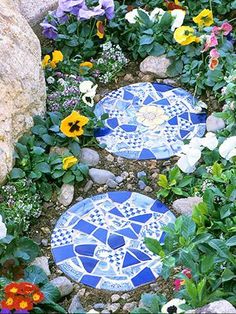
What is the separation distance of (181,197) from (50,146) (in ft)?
2.55

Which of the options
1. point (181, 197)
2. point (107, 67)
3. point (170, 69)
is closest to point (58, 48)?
point (107, 67)

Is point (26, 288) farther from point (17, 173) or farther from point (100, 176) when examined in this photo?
point (100, 176)

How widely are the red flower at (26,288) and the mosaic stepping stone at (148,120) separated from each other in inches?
53.2

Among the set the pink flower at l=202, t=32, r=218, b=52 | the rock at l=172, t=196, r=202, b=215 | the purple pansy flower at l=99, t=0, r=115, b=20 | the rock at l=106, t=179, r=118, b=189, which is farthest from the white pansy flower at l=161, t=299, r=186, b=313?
the purple pansy flower at l=99, t=0, r=115, b=20

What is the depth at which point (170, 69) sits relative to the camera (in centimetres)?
506

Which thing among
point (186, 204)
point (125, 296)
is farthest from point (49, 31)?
point (125, 296)

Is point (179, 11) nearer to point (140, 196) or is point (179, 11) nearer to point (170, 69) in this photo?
point (170, 69)

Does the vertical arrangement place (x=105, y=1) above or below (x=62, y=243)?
above

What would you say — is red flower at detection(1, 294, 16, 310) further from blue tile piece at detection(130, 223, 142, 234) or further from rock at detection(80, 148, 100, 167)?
rock at detection(80, 148, 100, 167)

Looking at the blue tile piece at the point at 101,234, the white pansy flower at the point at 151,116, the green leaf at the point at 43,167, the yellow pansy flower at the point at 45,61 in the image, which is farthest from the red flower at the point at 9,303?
the yellow pansy flower at the point at 45,61

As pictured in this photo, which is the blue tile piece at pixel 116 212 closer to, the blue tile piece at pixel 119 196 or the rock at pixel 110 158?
the blue tile piece at pixel 119 196

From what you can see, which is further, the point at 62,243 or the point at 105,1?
the point at 105,1

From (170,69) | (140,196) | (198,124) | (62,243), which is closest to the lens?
(62,243)

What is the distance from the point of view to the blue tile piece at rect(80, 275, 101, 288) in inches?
149
